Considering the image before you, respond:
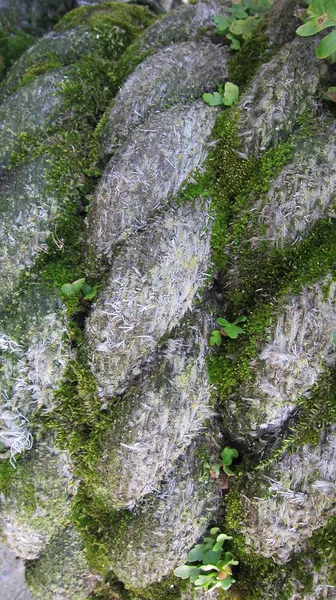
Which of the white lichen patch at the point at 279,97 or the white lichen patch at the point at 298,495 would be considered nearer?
the white lichen patch at the point at 298,495

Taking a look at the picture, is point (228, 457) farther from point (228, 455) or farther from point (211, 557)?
point (211, 557)

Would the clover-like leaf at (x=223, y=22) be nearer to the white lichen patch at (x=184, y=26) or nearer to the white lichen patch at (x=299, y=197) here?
the white lichen patch at (x=184, y=26)

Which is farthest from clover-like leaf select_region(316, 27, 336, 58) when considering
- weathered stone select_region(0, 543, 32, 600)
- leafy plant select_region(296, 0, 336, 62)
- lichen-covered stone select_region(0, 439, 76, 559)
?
weathered stone select_region(0, 543, 32, 600)

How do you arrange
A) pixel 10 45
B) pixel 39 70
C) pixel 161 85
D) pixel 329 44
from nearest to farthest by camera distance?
pixel 329 44 < pixel 161 85 < pixel 39 70 < pixel 10 45

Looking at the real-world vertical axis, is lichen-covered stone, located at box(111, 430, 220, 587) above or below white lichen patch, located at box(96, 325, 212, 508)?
below

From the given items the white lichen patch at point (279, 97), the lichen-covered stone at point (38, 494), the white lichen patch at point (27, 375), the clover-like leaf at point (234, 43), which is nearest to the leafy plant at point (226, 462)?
the lichen-covered stone at point (38, 494)

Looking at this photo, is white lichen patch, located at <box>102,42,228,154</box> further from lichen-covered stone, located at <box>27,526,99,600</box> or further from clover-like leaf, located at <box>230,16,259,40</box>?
lichen-covered stone, located at <box>27,526,99,600</box>

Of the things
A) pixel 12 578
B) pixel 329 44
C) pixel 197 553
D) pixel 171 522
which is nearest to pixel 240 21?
pixel 329 44
